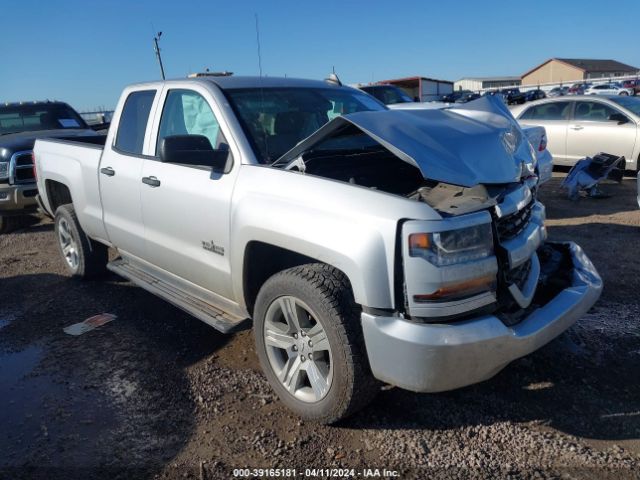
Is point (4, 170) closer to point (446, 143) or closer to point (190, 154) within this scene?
point (190, 154)

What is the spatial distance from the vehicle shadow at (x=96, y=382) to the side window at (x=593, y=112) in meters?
8.67

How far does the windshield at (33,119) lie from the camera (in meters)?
9.34

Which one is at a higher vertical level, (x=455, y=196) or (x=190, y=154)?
(x=190, y=154)

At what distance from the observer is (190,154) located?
10.7 ft

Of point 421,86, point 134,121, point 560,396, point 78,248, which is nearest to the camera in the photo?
point 560,396

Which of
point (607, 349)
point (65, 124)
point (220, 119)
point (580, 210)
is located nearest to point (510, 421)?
point (607, 349)

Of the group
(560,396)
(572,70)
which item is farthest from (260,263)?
(572,70)

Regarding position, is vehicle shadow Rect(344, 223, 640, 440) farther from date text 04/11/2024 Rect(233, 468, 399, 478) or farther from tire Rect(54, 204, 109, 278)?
tire Rect(54, 204, 109, 278)

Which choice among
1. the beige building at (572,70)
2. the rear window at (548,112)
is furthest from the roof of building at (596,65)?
the rear window at (548,112)

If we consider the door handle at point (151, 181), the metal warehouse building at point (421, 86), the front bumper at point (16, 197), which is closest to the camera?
the door handle at point (151, 181)

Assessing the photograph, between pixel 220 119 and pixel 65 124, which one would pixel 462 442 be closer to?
pixel 220 119

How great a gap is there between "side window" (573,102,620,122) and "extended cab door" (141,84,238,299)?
336 inches

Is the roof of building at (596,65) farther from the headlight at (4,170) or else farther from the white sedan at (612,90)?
the headlight at (4,170)

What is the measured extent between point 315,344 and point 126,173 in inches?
92.9
